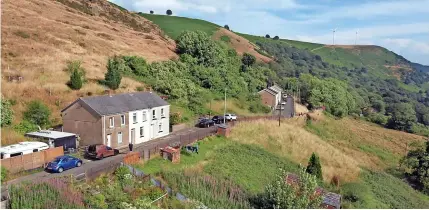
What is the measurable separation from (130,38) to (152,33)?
67.1ft

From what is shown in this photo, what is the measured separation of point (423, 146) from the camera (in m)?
55.5

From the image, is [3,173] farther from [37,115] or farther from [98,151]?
[37,115]

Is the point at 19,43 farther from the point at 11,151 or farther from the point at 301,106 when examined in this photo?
the point at 301,106

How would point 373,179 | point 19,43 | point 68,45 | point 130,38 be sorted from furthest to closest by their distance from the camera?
point 130,38 → point 68,45 → point 19,43 → point 373,179

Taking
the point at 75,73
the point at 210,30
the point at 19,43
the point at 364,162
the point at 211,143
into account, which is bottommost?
the point at 364,162

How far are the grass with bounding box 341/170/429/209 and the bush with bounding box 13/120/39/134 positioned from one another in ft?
102

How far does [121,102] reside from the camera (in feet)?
136

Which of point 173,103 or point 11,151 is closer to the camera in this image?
point 11,151

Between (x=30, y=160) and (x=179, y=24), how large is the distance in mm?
139519

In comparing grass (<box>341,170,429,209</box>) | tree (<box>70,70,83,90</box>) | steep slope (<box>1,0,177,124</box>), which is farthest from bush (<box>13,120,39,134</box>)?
grass (<box>341,170,429,209</box>)

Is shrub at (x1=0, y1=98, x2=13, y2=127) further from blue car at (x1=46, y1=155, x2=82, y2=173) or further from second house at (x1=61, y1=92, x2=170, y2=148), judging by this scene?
blue car at (x1=46, y1=155, x2=82, y2=173)

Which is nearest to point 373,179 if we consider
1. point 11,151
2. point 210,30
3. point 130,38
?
point 11,151

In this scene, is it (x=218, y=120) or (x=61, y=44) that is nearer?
(x=218, y=120)

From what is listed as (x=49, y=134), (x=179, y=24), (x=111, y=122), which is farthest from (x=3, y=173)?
(x=179, y=24)
